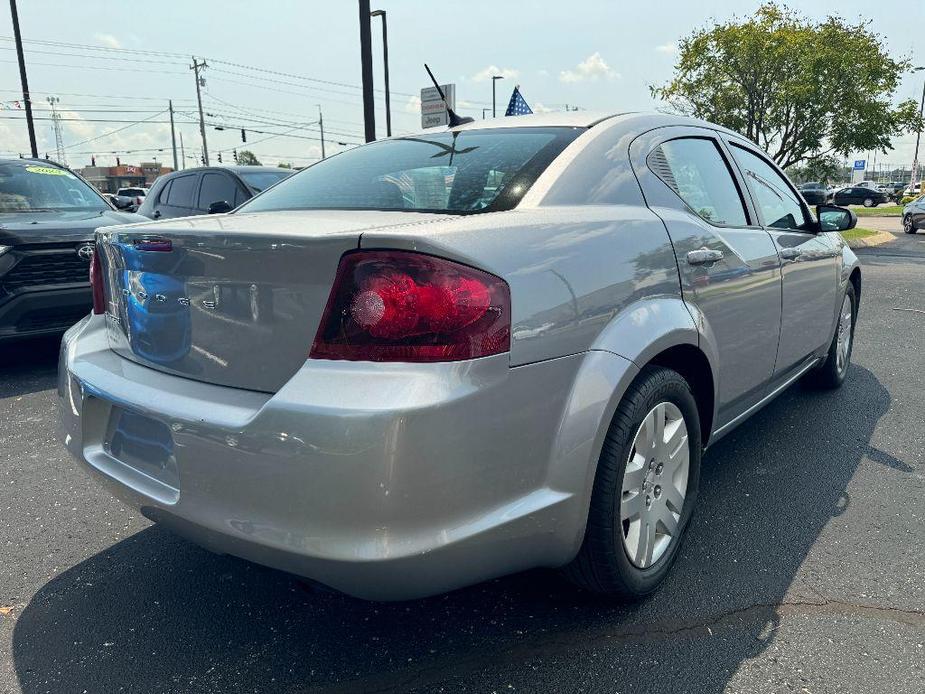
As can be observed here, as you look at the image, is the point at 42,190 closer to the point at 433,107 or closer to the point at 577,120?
the point at 577,120

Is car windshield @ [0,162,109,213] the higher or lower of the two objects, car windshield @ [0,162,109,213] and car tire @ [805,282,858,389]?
the higher

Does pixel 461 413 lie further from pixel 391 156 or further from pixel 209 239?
pixel 391 156

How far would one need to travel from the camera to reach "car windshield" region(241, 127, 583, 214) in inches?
86.1

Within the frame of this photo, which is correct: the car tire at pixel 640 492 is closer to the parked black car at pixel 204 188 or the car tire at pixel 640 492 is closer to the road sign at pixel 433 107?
the parked black car at pixel 204 188

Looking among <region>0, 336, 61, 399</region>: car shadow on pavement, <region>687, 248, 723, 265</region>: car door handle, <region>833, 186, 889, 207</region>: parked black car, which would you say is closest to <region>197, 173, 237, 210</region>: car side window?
<region>0, 336, 61, 399</region>: car shadow on pavement

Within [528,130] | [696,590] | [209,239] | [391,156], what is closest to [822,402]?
[696,590]

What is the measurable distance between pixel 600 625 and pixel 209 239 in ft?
5.27

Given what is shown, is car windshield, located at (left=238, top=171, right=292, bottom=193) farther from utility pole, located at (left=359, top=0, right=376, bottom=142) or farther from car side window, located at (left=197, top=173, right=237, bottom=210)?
utility pole, located at (left=359, top=0, right=376, bottom=142)

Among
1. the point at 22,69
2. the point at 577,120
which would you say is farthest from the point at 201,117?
the point at 577,120

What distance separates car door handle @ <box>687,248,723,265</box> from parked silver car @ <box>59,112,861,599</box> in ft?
0.04

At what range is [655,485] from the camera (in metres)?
2.30

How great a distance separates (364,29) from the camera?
11.3 metres

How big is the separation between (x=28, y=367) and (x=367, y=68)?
7.84 metres

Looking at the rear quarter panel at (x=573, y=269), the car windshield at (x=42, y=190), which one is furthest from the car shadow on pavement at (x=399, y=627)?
the car windshield at (x=42, y=190)
